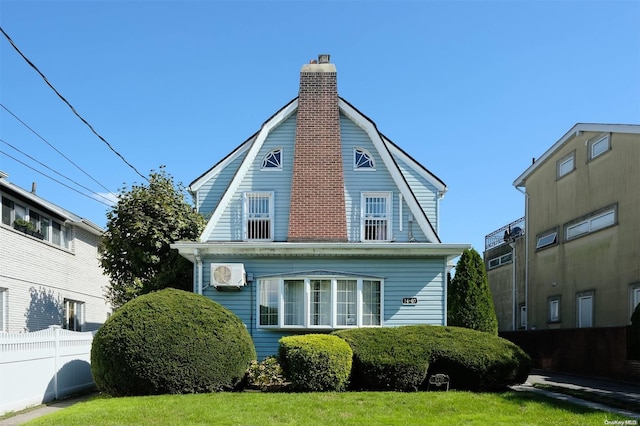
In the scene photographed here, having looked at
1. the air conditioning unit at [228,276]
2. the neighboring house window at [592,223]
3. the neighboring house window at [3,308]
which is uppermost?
the neighboring house window at [592,223]

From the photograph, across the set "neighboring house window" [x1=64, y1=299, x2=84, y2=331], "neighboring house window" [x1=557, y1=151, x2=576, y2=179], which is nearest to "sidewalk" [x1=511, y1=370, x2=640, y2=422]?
"neighboring house window" [x1=557, y1=151, x2=576, y2=179]

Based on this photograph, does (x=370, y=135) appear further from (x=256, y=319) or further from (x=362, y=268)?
(x=256, y=319)

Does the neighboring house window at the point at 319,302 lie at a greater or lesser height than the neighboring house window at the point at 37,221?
lesser

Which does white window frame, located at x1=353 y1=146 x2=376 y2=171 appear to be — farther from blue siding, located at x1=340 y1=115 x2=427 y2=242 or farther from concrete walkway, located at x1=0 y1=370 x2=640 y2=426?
concrete walkway, located at x1=0 y1=370 x2=640 y2=426

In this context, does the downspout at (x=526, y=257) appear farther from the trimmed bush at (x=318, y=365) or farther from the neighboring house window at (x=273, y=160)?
the trimmed bush at (x=318, y=365)

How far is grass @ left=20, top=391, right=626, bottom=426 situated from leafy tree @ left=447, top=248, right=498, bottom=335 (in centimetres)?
553

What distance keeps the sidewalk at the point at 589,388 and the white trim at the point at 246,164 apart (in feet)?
31.3

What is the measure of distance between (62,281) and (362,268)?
12.7m

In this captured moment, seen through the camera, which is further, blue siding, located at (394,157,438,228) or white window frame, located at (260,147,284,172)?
blue siding, located at (394,157,438,228)

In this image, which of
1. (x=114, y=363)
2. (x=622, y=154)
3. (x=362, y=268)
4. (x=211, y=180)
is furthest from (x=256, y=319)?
(x=622, y=154)

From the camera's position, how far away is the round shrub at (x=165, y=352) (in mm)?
12086

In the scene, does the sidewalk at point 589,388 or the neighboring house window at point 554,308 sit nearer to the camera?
the sidewalk at point 589,388

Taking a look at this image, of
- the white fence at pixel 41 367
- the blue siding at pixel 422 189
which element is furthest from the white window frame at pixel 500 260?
the white fence at pixel 41 367

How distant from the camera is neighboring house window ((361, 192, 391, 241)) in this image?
1847 cm
